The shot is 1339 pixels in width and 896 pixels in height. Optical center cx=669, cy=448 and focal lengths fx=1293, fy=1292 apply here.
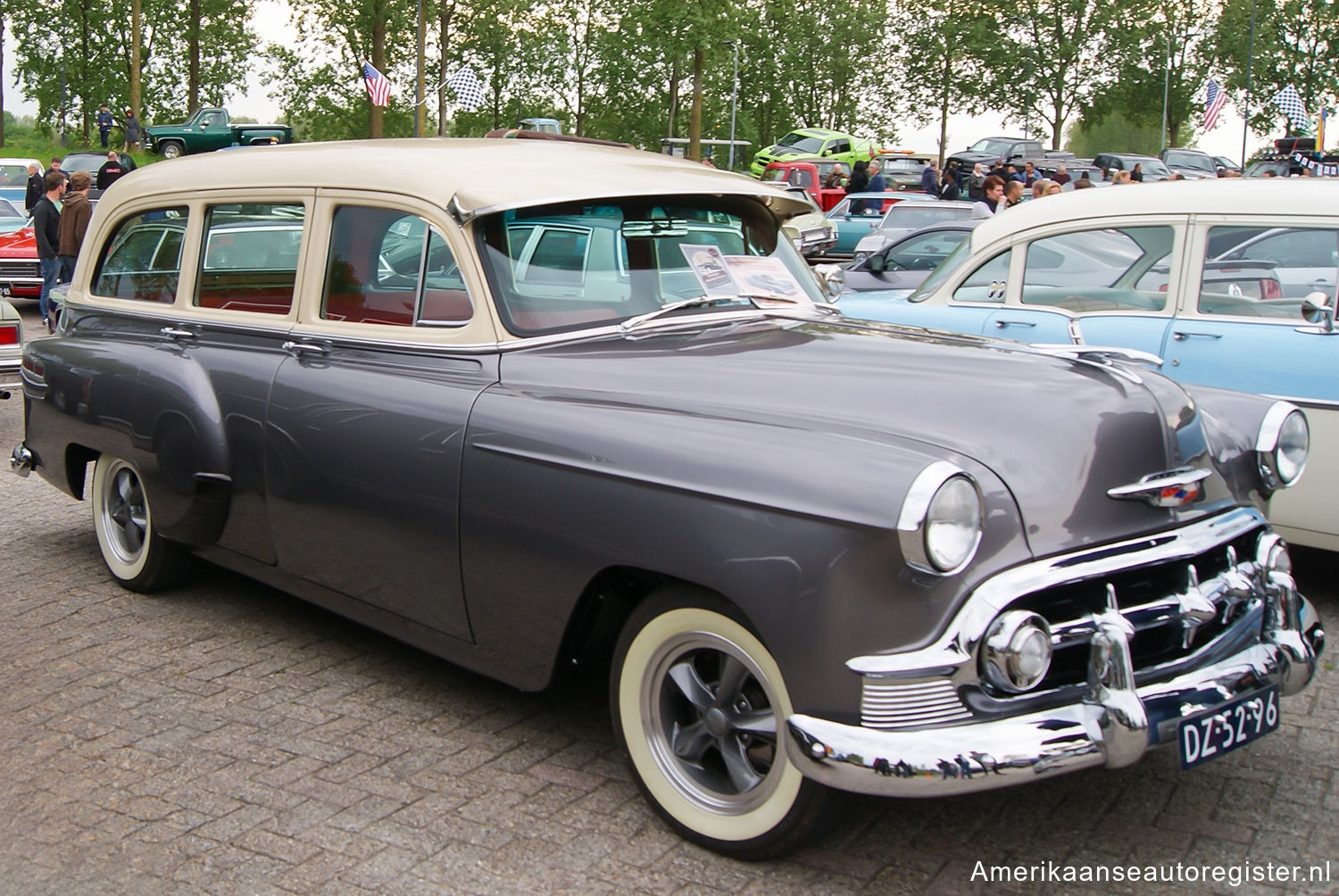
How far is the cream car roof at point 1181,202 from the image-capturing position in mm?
5262

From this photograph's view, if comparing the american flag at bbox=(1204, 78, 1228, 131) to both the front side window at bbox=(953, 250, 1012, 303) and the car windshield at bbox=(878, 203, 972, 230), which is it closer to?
the car windshield at bbox=(878, 203, 972, 230)

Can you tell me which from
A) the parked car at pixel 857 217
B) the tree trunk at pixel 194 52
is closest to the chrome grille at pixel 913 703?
the parked car at pixel 857 217

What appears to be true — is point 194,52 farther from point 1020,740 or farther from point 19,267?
point 1020,740

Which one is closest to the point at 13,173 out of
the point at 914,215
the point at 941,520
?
the point at 914,215

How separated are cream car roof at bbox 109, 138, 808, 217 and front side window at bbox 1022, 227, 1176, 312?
1727 mm

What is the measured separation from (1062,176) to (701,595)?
1653 cm

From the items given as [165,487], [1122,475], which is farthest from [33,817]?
[1122,475]

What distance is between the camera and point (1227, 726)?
9.48 ft

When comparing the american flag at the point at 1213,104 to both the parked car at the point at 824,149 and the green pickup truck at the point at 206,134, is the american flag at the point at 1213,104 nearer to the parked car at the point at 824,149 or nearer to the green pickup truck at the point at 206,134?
the parked car at the point at 824,149

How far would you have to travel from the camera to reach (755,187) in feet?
14.8

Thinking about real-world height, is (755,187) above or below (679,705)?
above

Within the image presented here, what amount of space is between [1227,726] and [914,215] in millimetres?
16197

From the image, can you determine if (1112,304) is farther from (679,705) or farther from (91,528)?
(91,528)

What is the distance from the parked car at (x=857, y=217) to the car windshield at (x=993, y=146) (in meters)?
22.7
